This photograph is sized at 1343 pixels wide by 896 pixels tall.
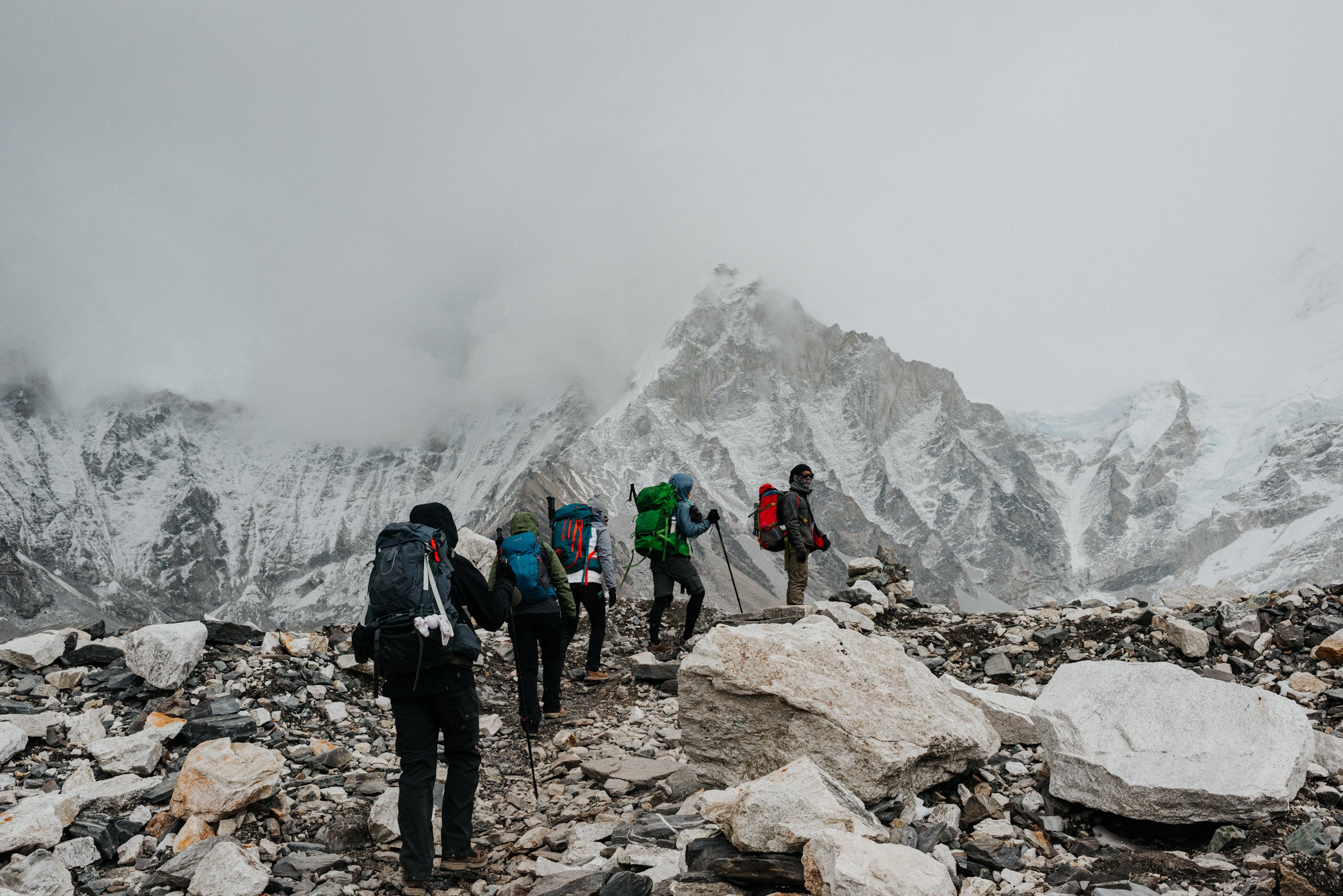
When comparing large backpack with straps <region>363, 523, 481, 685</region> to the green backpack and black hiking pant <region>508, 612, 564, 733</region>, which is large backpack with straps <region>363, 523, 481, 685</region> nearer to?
black hiking pant <region>508, 612, 564, 733</region>

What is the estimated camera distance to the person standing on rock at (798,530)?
12.9 metres

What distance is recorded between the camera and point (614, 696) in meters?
10.5

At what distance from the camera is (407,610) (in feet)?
18.1

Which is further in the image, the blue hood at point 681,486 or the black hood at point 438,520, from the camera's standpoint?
the blue hood at point 681,486

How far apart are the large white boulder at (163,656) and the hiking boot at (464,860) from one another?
4.72 m

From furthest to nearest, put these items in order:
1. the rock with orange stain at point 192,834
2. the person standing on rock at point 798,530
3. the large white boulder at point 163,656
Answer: the person standing on rock at point 798,530 → the large white boulder at point 163,656 → the rock with orange stain at point 192,834

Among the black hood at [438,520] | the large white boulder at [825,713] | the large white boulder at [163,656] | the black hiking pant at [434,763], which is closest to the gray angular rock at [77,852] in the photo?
the black hiking pant at [434,763]

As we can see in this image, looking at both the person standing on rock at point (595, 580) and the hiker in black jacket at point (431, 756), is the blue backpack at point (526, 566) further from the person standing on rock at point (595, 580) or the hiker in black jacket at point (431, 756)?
the hiker in black jacket at point (431, 756)

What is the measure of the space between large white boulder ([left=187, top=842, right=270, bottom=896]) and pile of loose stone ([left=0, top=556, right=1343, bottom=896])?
0.05 feet

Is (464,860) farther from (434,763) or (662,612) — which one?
(662,612)

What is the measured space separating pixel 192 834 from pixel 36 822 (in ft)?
3.30

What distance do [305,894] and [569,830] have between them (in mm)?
1832

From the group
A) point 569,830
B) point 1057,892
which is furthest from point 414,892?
point 1057,892

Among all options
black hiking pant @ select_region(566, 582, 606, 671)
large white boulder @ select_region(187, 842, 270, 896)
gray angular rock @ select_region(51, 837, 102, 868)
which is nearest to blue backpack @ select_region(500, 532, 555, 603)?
black hiking pant @ select_region(566, 582, 606, 671)
